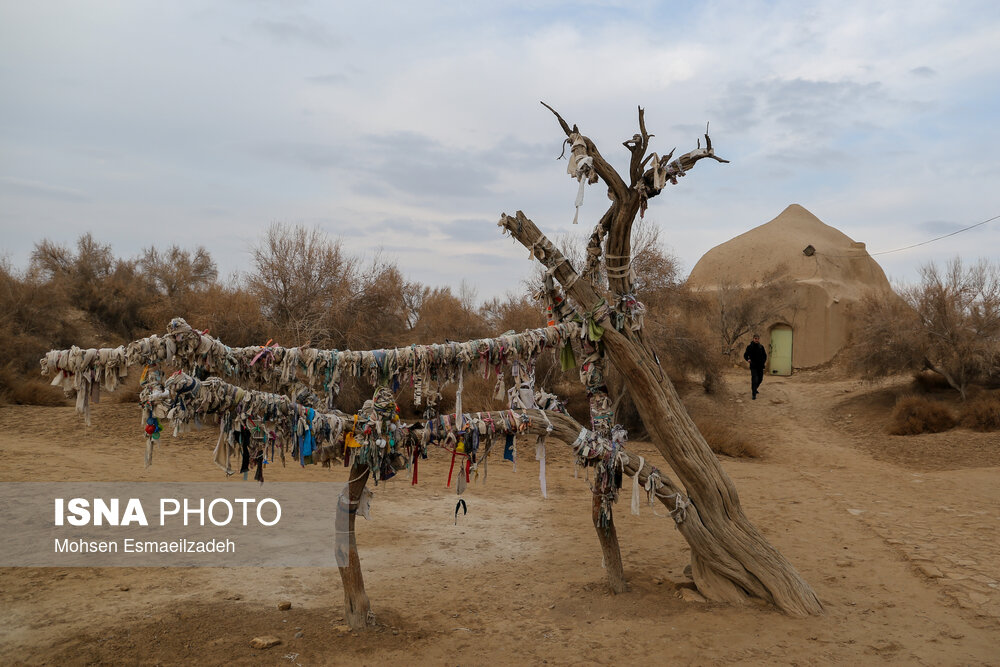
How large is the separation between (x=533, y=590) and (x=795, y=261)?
65.2ft

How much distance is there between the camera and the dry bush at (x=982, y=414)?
41.2 ft

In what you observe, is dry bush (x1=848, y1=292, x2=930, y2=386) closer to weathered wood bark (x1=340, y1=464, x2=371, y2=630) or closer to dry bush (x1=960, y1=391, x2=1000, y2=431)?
dry bush (x1=960, y1=391, x2=1000, y2=431)

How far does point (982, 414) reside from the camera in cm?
1269

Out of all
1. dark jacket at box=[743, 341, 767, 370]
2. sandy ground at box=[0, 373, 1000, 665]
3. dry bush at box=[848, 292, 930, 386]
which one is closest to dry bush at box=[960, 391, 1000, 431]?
dry bush at box=[848, 292, 930, 386]

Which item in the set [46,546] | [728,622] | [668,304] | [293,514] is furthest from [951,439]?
[46,546]

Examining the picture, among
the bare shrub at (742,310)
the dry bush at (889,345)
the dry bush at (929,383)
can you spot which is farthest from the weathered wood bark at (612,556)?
the bare shrub at (742,310)

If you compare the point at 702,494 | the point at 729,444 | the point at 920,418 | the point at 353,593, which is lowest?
the point at 353,593

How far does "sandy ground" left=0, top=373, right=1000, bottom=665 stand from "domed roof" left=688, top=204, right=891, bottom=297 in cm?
1273

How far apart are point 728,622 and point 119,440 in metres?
9.84

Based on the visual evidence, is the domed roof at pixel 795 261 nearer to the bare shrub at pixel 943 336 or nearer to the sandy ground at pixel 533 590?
the bare shrub at pixel 943 336

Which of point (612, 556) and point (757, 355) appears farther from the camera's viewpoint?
point (757, 355)

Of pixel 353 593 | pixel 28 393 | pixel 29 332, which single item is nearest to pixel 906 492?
pixel 353 593

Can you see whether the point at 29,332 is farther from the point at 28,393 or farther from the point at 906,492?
the point at 906,492

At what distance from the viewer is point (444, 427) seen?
438 cm
